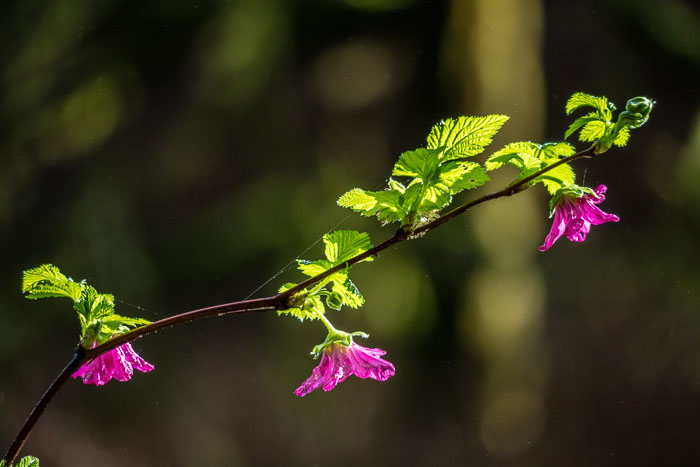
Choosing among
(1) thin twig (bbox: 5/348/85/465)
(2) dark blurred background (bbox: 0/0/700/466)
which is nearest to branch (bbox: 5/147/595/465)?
(1) thin twig (bbox: 5/348/85/465)

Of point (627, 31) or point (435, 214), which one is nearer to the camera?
point (435, 214)

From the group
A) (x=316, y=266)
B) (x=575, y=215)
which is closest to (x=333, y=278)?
(x=316, y=266)

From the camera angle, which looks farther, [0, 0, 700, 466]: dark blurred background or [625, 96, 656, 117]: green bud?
[0, 0, 700, 466]: dark blurred background

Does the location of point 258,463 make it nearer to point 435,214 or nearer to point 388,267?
point 388,267

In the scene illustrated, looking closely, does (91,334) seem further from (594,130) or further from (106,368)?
(594,130)

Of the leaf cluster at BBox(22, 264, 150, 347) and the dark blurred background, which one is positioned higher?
the leaf cluster at BBox(22, 264, 150, 347)

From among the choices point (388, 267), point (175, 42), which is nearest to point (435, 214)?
point (388, 267)

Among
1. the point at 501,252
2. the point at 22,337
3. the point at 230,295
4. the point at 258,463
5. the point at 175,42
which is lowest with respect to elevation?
the point at 258,463

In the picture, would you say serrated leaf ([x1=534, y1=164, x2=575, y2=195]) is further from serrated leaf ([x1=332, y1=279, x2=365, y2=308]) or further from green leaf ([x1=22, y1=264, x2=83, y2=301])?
green leaf ([x1=22, y1=264, x2=83, y2=301])
